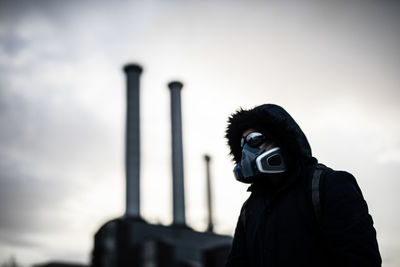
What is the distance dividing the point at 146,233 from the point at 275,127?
60.2ft

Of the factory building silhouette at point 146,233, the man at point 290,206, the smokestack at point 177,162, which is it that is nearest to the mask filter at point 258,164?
the man at point 290,206

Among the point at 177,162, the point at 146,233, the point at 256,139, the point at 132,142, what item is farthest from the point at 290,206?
the point at 177,162

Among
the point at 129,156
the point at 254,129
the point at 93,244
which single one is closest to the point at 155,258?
the point at 93,244

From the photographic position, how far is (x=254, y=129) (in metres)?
2.27

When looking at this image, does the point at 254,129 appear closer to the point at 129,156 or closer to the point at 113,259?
the point at 113,259

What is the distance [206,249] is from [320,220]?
21.1 m

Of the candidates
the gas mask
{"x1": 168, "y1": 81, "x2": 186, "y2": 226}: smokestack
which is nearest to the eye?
the gas mask


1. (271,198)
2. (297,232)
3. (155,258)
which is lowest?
(297,232)

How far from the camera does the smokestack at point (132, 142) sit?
20.8 meters

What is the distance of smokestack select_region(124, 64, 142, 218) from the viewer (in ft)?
68.2

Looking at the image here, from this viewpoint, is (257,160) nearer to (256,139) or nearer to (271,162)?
(271,162)

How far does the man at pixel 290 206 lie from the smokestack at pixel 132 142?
19.0 meters

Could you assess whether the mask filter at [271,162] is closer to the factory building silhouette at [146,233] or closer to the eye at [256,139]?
the eye at [256,139]

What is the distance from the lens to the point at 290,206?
6.30ft
